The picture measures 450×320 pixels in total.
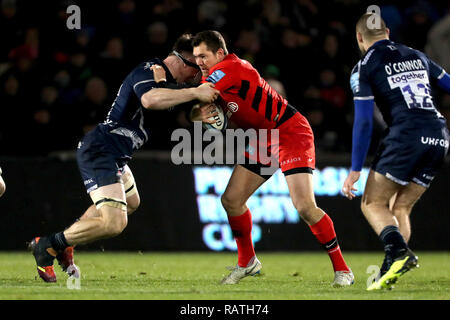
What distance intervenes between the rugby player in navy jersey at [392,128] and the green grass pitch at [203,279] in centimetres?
61

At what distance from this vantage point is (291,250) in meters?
12.6

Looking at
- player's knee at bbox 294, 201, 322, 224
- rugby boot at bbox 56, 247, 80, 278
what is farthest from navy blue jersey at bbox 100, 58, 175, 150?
player's knee at bbox 294, 201, 322, 224

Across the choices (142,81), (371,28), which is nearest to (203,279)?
(142,81)

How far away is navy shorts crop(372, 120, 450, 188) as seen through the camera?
278 inches

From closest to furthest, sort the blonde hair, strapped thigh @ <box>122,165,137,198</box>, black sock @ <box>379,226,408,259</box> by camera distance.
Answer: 1. black sock @ <box>379,226,408,259</box>
2. the blonde hair
3. strapped thigh @ <box>122,165,137,198</box>

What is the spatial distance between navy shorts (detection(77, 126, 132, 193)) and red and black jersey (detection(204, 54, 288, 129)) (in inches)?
41.7

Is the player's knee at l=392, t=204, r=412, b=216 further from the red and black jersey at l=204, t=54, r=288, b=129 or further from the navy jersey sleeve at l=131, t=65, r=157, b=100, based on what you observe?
the navy jersey sleeve at l=131, t=65, r=157, b=100

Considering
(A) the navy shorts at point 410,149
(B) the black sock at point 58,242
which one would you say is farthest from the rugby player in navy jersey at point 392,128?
(B) the black sock at point 58,242

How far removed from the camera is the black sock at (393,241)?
22.2 ft

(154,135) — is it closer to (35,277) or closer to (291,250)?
(291,250)
